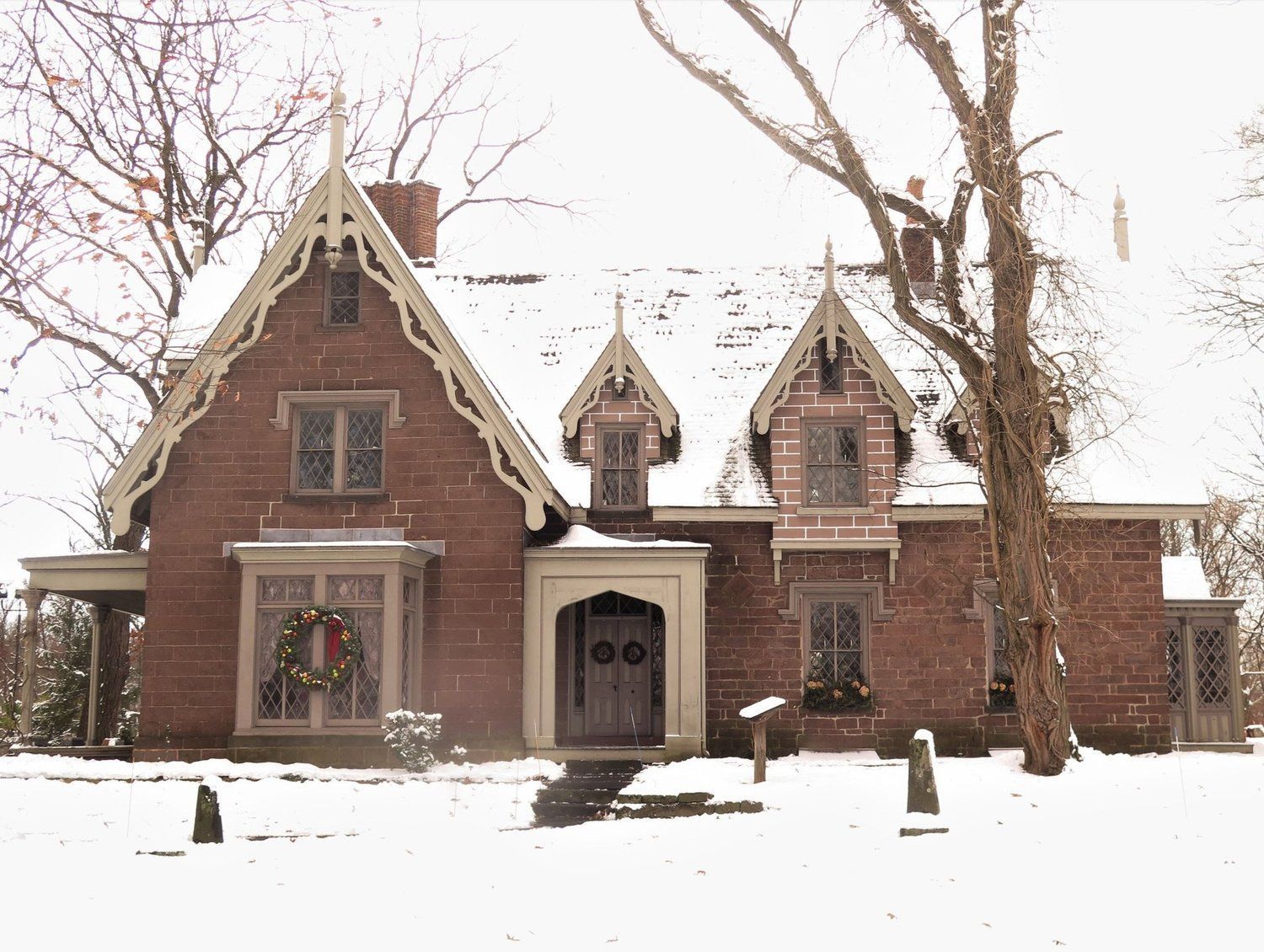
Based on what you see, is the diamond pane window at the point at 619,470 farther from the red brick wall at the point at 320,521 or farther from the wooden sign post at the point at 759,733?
the wooden sign post at the point at 759,733

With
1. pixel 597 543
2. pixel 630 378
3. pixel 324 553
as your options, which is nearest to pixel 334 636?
pixel 324 553

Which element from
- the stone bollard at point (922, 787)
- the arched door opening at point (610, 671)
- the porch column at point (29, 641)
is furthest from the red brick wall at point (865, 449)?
the porch column at point (29, 641)

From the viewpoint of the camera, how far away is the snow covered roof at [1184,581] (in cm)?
2272

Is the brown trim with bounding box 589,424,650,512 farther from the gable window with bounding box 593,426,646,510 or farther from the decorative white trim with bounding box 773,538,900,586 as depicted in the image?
the decorative white trim with bounding box 773,538,900,586

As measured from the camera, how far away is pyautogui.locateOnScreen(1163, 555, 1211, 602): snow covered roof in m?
22.7

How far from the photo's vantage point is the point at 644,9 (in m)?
19.7

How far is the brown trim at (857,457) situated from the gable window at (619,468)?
2.46 meters

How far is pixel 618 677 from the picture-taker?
68.7 ft

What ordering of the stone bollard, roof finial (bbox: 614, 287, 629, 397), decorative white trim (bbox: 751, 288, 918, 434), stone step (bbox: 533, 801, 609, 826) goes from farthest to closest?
1. roof finial (bbox: 614, 287, 629, 397)
2. decorative white trim (bbox: 751, 288, 918, 434)
3. stone step (bbox: 533, 801, 609, 826)
4. the stone bollard

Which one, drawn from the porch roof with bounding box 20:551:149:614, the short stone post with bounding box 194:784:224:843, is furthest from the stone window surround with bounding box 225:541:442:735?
the short stone post with bounding box 194:784:224:843

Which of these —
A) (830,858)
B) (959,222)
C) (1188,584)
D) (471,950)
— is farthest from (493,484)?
(1188,584)

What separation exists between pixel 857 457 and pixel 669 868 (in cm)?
1015

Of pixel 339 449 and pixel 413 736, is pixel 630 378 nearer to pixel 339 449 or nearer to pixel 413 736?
pixel 339 449

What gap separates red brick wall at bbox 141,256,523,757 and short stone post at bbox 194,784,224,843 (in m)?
6.36
